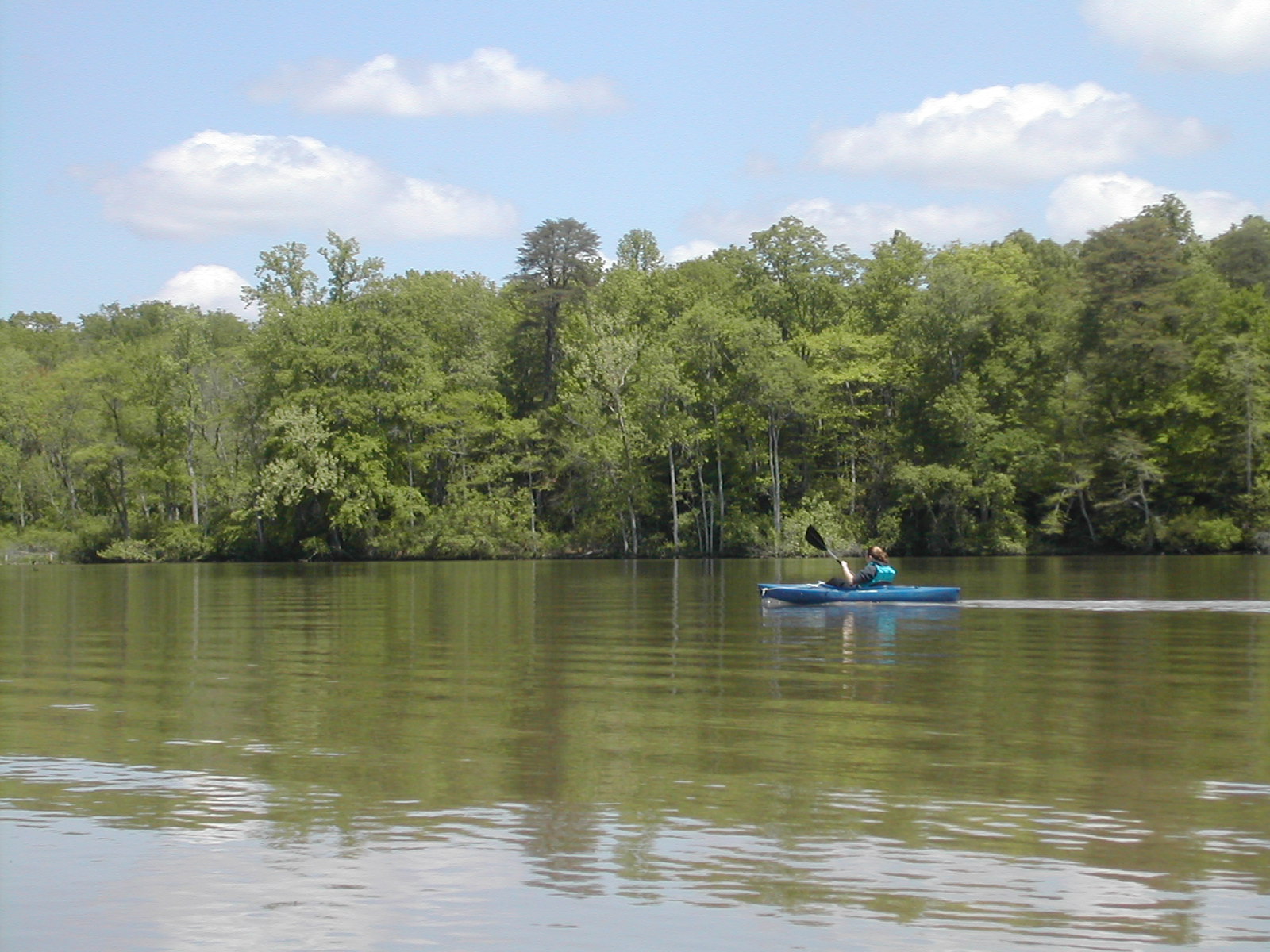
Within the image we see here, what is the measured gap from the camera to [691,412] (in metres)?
72.3

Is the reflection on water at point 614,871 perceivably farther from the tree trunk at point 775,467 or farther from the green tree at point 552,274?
the green tree at point 552,274

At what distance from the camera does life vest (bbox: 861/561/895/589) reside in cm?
2912

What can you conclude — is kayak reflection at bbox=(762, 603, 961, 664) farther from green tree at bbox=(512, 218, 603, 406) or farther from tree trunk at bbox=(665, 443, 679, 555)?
green tree at bbox=(512, 218, 603, 406)

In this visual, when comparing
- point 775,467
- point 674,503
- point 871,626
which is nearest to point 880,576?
point 871,626

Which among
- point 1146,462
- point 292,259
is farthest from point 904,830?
point 292,259

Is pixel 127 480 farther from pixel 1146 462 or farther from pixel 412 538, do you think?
pixel 1146 462

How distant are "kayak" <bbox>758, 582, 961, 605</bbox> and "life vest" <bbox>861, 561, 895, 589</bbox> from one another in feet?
0.55

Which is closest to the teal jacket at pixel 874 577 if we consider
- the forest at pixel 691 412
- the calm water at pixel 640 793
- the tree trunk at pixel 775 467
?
the calm water at pixel 640 793

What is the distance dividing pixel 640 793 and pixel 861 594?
18.7 metres

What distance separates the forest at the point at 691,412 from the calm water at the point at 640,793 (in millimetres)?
43335

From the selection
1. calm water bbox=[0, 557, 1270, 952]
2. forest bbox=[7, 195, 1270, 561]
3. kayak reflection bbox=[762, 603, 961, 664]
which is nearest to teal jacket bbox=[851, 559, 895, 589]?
kayak reflection bbox=[762, 603, 961, 664]

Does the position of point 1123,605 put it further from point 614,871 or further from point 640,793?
point 614,871

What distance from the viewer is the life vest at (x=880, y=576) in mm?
29125

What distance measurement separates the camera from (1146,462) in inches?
2414
